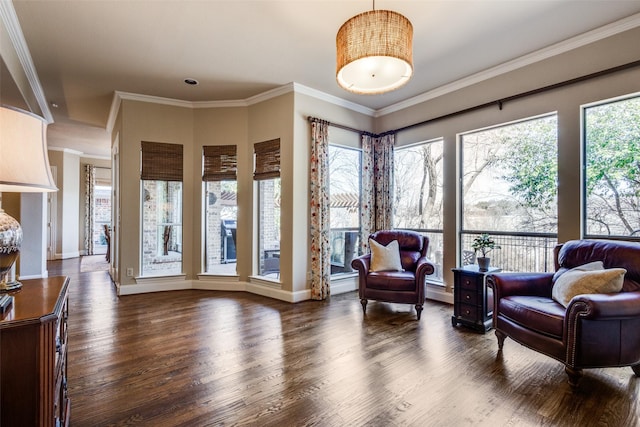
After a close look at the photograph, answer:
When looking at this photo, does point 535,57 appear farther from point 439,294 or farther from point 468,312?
point 439,294

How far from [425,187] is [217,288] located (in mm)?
3707

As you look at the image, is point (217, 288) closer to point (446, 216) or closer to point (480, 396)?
point (446, 216)

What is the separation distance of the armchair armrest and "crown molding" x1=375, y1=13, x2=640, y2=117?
246 centimetres

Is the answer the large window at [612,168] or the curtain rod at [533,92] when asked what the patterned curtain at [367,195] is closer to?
the curtain rod at [533,92]

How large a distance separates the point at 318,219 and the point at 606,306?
3249 millimetres

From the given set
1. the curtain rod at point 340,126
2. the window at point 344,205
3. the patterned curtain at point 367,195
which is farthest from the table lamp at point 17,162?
the patterned curtain at point 367,195

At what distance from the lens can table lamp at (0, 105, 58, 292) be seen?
127cm

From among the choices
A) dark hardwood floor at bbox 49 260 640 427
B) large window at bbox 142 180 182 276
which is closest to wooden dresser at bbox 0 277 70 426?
dark hardwood floor at bbox 49 260 640 427

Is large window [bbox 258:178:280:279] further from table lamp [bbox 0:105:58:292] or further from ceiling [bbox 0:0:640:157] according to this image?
table lamp [bbox 0:105:58:292]

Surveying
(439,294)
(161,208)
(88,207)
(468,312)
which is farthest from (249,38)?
(88,207)

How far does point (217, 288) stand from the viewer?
17.1ft

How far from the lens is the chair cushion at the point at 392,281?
Result: 3.88 meters

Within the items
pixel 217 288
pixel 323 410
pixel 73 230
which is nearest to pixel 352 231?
pixel 217 288

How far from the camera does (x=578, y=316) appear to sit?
2.27 metres
